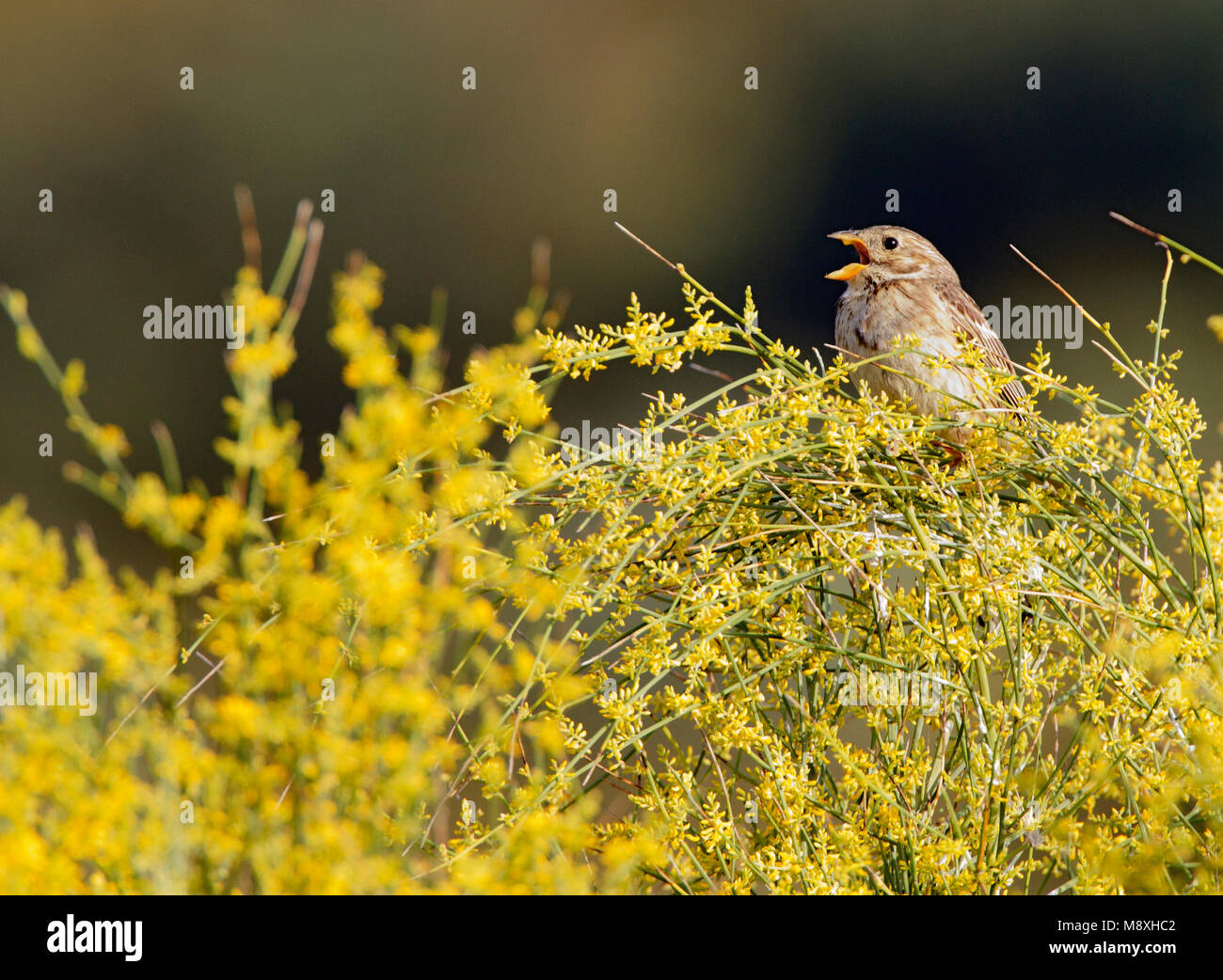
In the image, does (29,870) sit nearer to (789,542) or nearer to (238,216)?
(789,542)

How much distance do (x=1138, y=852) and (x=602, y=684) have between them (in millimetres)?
499

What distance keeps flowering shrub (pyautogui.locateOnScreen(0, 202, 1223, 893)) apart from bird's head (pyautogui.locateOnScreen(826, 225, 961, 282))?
0.97 meters

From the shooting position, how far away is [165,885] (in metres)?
0.83

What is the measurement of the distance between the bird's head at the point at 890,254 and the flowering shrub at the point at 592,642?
0.97 m

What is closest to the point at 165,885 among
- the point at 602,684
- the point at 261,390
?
the point at 261,390

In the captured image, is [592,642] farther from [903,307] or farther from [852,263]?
[852,263]

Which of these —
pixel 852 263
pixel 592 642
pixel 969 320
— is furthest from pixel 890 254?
pixel 592 642

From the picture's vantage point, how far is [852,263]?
2.43m

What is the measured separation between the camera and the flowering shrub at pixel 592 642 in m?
0.80

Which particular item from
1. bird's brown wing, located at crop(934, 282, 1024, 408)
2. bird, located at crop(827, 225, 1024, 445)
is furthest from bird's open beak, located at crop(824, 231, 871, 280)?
bird's brown wing, located at crop(934, 282, 1024, 408)

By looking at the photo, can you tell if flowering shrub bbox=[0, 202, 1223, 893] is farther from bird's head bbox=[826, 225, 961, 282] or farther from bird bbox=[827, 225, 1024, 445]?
bird's head bbox=[826, 225, 961, 282]

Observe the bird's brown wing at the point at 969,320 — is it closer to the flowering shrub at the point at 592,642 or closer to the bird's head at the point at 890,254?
the bird's head at the point at 890,254

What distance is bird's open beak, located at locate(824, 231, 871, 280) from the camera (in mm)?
2338

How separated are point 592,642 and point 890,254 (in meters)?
1.44
